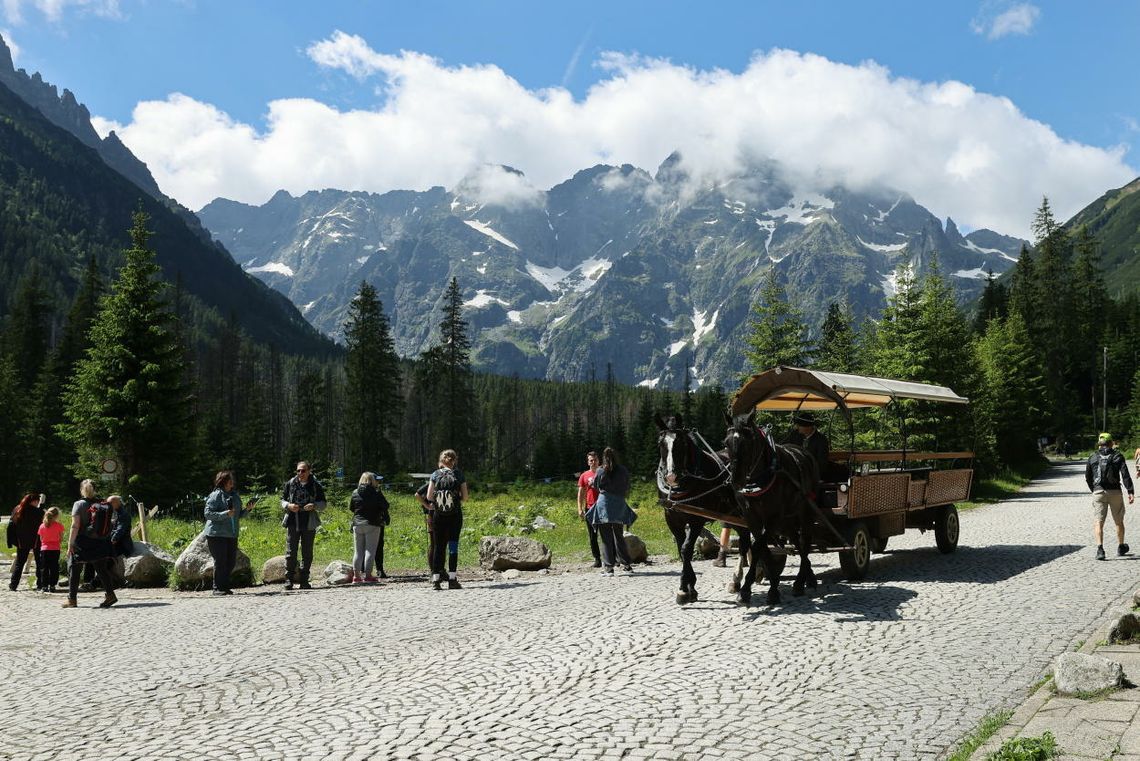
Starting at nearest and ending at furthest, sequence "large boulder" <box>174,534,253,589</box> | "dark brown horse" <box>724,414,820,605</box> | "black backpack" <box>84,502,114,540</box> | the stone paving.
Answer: the stone paving < "dark brown horse" <box>724,414,820,605</box> < "black backpack" <box>84,502,114,540</box> < "large boulder" <box>174,534,253,589</box>

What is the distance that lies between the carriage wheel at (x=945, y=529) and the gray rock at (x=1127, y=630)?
324 inches

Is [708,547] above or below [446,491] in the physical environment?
below

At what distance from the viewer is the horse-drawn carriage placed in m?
10.9

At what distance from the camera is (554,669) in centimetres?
791

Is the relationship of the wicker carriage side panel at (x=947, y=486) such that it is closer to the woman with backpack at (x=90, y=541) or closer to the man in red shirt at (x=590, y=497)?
the man in red shirt at (x=590, y=497)

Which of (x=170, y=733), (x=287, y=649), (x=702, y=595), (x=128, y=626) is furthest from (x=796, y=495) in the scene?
(x=128, y=626)

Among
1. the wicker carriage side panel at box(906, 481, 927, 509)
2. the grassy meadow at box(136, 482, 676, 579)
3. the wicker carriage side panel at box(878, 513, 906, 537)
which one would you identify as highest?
the wicker carriage side panel at box(906, 481, 927, 509)

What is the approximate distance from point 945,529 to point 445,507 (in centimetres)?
957

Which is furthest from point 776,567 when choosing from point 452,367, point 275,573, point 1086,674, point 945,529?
point 452,367

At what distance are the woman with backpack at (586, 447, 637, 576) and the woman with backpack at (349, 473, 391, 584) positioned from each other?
4125mm

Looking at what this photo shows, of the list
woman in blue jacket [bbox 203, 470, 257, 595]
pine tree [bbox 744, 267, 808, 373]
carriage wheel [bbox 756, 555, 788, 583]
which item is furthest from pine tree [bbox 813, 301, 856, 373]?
woman in blue jacket [bbox 203, 470, 257, 595]

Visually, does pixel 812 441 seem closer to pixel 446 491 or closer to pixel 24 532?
pixel 446 491

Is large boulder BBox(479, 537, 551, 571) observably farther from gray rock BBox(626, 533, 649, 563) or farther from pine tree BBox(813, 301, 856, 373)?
pine tree BBox(813, 301, 856, 373)

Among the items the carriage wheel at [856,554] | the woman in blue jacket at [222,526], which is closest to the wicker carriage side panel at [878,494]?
the carriage wheel at [856,554]
